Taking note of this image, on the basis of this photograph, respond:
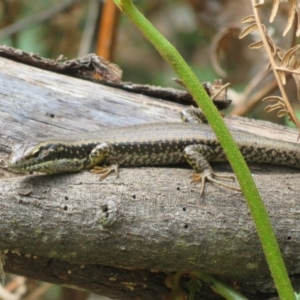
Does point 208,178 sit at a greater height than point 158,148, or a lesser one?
lesser

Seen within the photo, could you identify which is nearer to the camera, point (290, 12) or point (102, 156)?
point (290, 12)

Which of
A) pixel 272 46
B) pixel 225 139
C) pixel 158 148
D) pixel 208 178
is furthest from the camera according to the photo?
pixel 158 148

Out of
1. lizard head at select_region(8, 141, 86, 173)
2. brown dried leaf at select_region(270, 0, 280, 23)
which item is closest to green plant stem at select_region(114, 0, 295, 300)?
brown dried leaf at select_region(270, 0, 280, 23)


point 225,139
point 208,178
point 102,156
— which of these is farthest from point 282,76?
point 102,156

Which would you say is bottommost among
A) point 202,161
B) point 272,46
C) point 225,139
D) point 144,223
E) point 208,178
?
point 144,223

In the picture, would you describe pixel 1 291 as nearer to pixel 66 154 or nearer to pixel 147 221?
pixel 66 154

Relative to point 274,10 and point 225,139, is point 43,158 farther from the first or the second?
point 274,10

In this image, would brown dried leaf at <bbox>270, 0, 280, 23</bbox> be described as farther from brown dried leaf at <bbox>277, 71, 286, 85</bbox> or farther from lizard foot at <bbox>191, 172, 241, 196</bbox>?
lizard foot at <bbox>191, 172, 241, 196</bbox>

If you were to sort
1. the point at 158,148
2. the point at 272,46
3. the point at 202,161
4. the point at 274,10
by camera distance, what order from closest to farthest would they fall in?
the point at 274,10 < the point at 272,46 < the point at 202,161 < the point at 158,148
